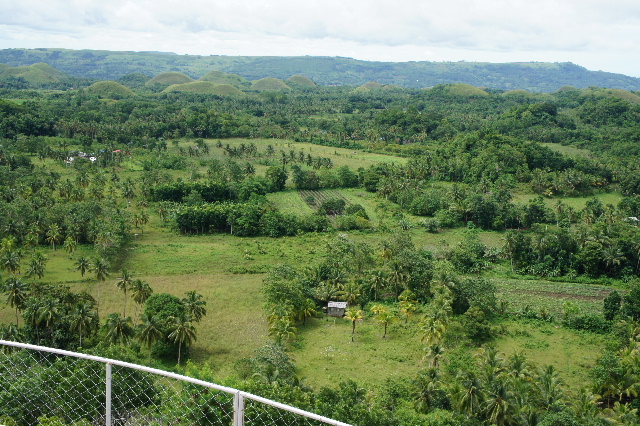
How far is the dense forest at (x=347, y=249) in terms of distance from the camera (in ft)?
73.5

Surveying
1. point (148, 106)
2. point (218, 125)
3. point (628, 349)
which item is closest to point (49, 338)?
point (628, 349)

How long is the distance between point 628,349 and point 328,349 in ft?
49.8

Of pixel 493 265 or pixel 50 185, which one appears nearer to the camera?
pixel 493 265

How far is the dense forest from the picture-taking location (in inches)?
882

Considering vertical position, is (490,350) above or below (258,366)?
above

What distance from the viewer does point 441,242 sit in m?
46.4

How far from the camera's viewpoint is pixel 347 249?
131 feet

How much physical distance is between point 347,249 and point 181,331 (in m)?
17.0

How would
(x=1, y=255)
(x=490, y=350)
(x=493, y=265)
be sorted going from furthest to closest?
(x=493, y=265)
(x=1, y=255)
(x=490, y=350)

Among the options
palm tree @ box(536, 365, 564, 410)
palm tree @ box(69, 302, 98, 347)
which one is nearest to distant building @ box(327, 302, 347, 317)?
palm tree @ box(536, 365, 564, 410)

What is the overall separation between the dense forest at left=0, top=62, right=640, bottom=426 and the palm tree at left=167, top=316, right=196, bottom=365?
0.32 ft

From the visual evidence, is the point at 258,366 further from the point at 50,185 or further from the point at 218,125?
the point at 218,125

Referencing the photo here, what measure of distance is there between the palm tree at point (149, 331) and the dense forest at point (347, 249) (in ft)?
0.29

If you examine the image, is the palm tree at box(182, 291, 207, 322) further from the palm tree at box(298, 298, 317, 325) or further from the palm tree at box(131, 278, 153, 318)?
the palm tree at box(298, 298, 317, 325)
